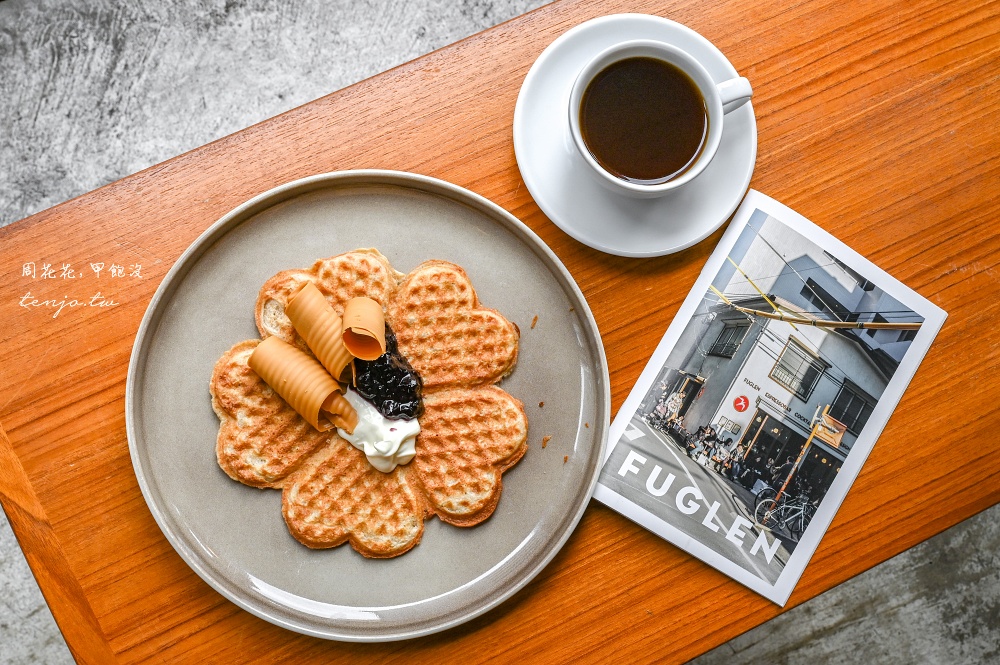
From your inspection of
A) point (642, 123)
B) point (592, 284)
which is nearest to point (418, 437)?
point (592, 284)

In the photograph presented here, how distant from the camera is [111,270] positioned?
1171 mm

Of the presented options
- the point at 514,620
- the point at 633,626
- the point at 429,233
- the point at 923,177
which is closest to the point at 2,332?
the point at 429,233

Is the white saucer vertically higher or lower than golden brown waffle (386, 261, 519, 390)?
higher

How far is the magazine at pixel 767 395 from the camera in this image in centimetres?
123

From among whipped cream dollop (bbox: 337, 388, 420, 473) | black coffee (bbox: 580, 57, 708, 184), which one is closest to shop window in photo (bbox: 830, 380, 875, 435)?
black coffee (bbox: 580, 57, 708, 184)

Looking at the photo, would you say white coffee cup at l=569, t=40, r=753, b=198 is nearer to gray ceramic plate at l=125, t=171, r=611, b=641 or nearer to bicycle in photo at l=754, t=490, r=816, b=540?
gray ceramic plate at l=125, t=171, r=611, b=641

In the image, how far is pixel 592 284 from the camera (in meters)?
1.22

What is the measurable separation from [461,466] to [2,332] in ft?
2.76

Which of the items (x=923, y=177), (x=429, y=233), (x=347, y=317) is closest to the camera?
(x=347, y=317)

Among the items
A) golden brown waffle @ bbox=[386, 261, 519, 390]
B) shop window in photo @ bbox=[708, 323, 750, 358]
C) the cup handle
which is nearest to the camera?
the cup handle

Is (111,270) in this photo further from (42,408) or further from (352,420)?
(352,420)

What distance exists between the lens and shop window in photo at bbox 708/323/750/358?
1.25 m

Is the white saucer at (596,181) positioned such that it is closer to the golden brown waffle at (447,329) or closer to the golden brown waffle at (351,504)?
the golden brown waffle at (447,329)

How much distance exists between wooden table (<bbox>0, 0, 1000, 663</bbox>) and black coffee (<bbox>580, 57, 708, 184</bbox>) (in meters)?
0.17
